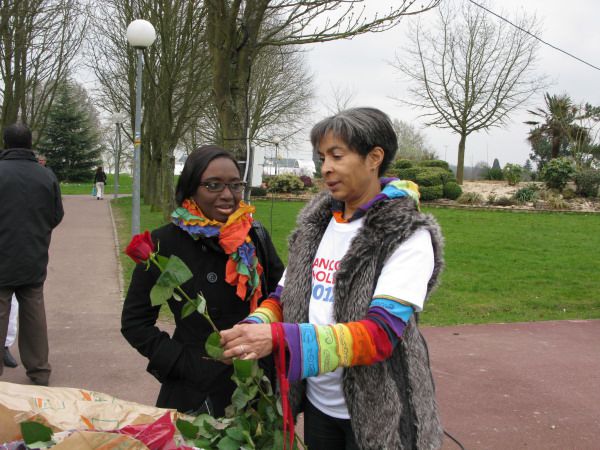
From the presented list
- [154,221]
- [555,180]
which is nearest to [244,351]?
[154,221]

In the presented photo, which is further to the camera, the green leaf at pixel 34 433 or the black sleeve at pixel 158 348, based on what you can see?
the black sleeve at pixel 158 348

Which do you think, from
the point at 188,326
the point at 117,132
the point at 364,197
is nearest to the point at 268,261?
the point at 188,326

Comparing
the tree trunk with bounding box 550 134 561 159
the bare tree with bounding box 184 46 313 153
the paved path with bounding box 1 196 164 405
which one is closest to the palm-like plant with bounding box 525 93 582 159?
the tree trunk with bounding box 550 134 561 159

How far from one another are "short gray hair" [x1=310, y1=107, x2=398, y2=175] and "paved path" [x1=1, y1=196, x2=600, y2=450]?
9.92ft

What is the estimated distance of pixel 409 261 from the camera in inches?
75.0

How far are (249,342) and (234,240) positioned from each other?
0.88 m

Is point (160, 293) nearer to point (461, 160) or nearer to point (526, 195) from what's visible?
point (526, 195)

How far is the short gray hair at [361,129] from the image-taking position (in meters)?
2.02

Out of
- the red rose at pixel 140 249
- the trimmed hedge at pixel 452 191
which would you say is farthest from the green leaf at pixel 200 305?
the trimmed hedge at pixel 452 191

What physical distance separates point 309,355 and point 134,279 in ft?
3.57

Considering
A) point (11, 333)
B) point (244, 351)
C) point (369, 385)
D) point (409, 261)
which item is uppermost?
point (409, 261)

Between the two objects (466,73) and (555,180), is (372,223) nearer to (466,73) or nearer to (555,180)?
(555,180)

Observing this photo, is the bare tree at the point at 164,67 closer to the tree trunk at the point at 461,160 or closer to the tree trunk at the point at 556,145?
the tree trunk at the point at 461,160

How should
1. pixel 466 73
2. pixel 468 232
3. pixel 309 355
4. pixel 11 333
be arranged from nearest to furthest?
pixel 309 355 → pixel 11 333 → pixel 468 232 → pixel 466 73
